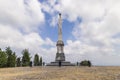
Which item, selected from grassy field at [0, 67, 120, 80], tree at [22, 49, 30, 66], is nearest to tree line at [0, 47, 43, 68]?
tree at [22, 49, 30, 66]

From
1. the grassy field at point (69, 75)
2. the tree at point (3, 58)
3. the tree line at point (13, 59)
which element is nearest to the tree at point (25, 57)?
the tree line at point (13, 59)

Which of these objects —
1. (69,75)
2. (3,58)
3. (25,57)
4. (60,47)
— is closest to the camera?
(69,75)

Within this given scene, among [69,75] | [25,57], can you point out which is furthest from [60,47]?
[69,75]

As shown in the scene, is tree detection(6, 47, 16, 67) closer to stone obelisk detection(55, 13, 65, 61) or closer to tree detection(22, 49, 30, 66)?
tree detection(22, 49, 30, 66)

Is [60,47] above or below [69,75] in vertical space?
above

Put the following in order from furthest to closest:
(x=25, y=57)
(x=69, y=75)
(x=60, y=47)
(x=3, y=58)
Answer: (x=25, y=57) < (x=60, y=47) < (x=3, y=58) < (x=69, y=75)

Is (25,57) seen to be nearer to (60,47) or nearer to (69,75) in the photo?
(60,47)

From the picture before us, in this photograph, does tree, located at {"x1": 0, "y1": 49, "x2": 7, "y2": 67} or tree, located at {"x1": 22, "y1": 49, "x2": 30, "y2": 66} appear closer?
tree, located at {"x1": 0, "y1": 49, "x2": 7, "y2": 67}

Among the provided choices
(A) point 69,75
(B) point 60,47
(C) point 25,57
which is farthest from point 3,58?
(A) point 69,75

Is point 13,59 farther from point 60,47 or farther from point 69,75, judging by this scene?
point 69,75

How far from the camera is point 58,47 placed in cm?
7512

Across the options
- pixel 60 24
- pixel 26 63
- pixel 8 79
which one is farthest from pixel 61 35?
pixel 8 79

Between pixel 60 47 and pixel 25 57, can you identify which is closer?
pixel 60 47

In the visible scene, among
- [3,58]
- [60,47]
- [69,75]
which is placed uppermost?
[60,47]
